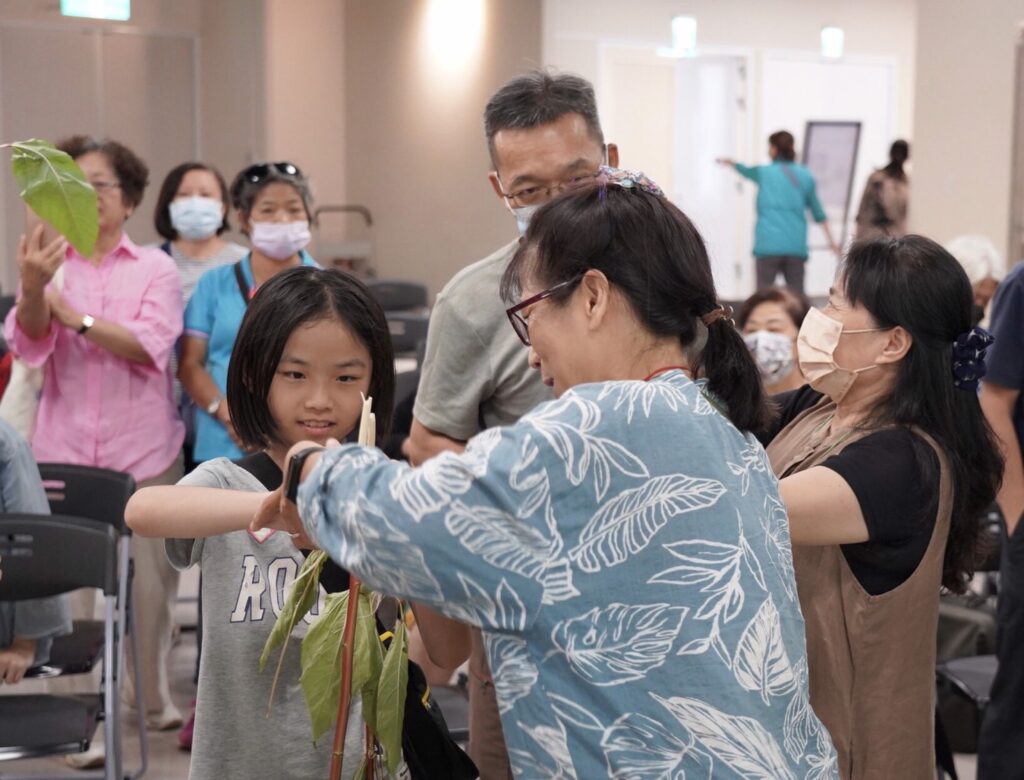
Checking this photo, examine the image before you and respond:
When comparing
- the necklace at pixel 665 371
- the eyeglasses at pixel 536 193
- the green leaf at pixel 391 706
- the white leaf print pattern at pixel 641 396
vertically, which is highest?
the eyeglasses at pixel 536 193

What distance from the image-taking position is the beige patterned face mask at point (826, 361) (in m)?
2.16

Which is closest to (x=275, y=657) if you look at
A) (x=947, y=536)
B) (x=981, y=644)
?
(x=947, y=536)

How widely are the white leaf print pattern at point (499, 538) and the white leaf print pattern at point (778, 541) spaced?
0.26m

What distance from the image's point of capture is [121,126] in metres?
11.6

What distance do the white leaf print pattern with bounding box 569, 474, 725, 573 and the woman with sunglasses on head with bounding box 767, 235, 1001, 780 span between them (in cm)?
58

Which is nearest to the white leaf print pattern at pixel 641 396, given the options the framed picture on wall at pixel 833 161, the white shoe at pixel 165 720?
the white shoe at pixel 165 720

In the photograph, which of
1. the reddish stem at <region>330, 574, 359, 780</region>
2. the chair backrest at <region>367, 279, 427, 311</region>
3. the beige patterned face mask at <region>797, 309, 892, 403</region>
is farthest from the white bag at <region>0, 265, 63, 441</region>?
the chair backrest at <region>367, 279, 427, 311</region>

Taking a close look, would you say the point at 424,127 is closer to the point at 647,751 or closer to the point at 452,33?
the point at 452,33

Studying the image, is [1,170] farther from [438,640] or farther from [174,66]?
[438,640]

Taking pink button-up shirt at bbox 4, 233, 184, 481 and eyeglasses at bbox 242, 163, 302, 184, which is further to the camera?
eyeglasses at bbox 242, 163, 302, 184

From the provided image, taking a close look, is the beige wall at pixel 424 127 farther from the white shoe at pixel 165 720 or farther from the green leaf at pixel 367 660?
the green leaf at pixel 367 660

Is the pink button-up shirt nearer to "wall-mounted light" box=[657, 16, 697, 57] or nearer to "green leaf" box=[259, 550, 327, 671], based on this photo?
"green leaf" box=[259, 550, 327, 671]

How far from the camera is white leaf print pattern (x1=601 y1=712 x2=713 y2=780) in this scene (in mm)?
1281

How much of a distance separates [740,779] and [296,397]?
0.84m
